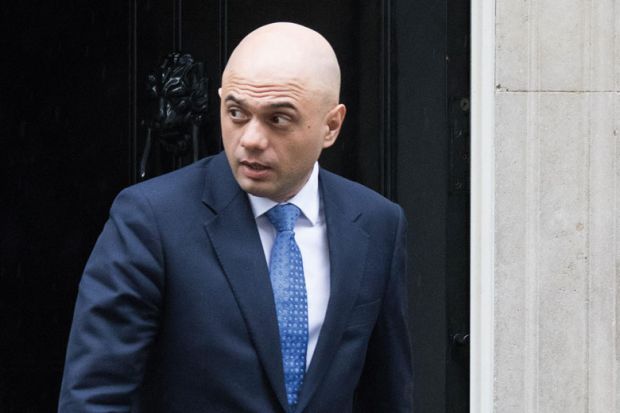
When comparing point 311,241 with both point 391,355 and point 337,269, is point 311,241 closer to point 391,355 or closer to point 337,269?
point 337,269

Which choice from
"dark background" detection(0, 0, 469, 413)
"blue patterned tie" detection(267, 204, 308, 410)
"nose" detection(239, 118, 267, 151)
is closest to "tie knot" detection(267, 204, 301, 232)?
"blue patterned tie" detection(267, 204, 308, 410)

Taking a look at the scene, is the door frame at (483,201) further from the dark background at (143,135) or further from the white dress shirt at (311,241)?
the white dress shirt at (311,241)

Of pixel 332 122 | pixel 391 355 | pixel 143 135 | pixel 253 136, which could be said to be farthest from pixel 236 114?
pixel 143 135

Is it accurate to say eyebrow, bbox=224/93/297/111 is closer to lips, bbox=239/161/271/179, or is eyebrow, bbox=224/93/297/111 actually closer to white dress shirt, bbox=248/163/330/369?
lips, bbox=239/161/271/179

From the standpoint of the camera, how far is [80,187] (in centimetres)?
678

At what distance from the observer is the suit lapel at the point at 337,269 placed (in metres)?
3.40

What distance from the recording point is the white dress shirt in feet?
11.3

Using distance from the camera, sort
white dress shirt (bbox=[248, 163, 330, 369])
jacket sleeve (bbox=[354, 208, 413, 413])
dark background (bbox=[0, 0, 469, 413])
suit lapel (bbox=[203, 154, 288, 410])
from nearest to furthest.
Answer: suit lapel (bbox=[203, 154, 288, 410]) < white dress shirt (bbox=[248, 163, 330, 369]) < jacket sleeve (bbox=[354, 208, 413, 413]) < dark background (bbox=[0, 0, 469, 413])

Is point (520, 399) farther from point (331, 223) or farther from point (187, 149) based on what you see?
point (331, 223)

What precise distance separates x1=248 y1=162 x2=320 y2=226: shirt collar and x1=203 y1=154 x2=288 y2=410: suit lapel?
0.07 ft

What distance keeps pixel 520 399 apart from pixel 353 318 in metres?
2.73

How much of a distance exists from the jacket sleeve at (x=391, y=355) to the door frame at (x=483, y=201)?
2.29 metres

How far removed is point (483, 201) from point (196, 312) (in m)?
2.86

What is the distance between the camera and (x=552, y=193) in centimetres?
598
